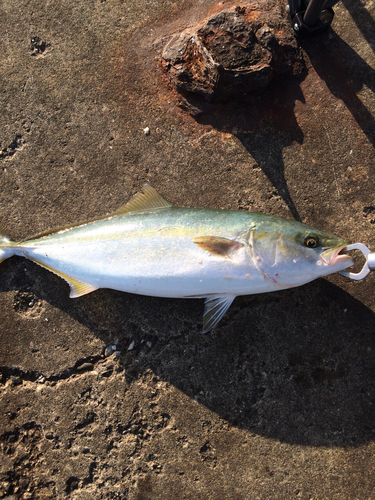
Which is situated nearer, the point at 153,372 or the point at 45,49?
the point at 153,372

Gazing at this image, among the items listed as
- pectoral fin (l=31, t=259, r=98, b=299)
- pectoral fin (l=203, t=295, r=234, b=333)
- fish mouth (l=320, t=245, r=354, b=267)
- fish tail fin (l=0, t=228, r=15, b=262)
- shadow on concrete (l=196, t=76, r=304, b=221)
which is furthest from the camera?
shadow on concrete (l=196, t=76, r=304, b=221)

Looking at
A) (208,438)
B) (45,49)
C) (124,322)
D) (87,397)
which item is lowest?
(208,438)

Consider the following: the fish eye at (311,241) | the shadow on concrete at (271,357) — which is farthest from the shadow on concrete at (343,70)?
the shadow on concrete at (271,357)

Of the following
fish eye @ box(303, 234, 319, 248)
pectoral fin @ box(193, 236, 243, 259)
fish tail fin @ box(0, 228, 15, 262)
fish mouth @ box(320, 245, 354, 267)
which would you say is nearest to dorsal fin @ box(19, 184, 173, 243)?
pectoral fin @ box(193, 236, 243, 259)

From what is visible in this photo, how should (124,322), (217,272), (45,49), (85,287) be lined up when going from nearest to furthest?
(217,272), (85,287), (124,322), (45,49)

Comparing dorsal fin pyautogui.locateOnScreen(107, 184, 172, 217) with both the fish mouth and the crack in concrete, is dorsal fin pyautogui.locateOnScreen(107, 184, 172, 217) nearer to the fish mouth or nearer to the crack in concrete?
the fish mouth

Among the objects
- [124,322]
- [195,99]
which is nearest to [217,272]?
[124,322]

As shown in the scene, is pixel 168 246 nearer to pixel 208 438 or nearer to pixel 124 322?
pixel 124 322

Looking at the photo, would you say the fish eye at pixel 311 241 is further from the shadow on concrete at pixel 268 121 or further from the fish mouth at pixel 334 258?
the shadow on concrete at pixel 268 121
